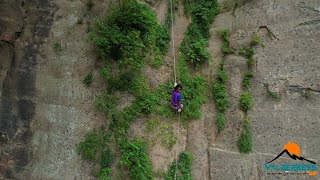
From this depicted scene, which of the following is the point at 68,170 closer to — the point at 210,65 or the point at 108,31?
the point at 108,31

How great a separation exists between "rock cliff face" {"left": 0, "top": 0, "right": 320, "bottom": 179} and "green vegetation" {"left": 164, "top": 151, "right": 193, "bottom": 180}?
0.20 metres

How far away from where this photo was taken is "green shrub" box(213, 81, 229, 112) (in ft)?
30.7

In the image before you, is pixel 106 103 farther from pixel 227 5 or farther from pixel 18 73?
pixel 227 5

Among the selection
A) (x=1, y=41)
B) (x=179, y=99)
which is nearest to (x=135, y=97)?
(x=179, y=99)

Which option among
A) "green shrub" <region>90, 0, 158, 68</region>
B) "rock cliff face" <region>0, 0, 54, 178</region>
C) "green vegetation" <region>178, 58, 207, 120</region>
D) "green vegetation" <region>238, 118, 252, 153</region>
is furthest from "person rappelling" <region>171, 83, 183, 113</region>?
"rock cliff face" <region>0, 0, 54, 178</region>

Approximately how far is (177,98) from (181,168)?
1.75m

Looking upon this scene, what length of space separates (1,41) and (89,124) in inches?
126

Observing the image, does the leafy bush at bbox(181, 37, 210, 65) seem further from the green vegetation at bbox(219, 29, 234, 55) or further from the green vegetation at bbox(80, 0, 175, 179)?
the green vegetation at bbox(80, 0, 175, 179)

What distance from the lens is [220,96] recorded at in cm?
942

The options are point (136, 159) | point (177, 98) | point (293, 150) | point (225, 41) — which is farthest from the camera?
point (225, 41)

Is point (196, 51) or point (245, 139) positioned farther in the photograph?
point (196, 51)

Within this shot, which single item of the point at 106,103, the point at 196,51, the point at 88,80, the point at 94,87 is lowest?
the point at 106,103

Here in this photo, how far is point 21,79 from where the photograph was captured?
31.9 feet

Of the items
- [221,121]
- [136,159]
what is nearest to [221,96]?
[221,121]
